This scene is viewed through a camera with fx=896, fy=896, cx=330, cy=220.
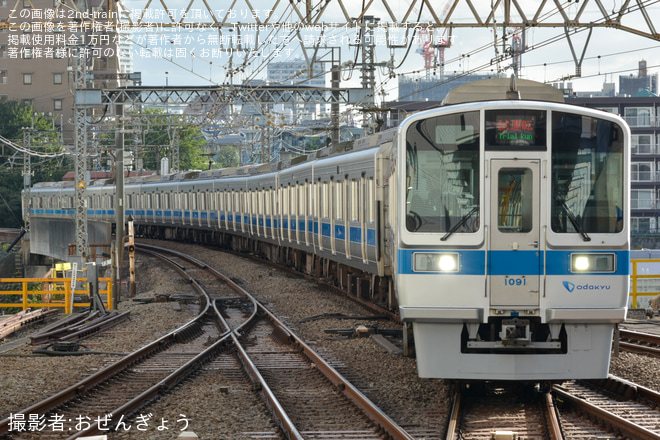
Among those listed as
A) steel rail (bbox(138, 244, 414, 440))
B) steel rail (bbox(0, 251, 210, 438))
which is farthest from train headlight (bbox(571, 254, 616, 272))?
steel rail (bbox(0, 251, 210, 438))

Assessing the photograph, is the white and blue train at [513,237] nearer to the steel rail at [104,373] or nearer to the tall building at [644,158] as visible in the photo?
the steel rail at [104,373]

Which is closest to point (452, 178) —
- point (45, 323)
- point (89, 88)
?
point (45, 323)

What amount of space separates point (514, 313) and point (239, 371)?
142 inches

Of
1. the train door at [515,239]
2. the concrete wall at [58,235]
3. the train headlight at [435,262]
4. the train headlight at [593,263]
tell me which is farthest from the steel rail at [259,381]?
the concrete wall at [58,235]

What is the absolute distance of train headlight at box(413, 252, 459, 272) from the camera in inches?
290

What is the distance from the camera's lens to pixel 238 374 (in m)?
9.58

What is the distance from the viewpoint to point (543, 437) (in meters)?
6.46

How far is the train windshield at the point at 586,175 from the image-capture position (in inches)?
290

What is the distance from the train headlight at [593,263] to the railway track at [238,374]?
2.03 meters

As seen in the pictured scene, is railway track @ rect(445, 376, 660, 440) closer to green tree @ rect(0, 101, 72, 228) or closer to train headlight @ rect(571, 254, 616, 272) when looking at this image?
train headlight @ rect(571, 254, 616, 272)

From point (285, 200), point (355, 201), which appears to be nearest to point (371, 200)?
point (355, 201)

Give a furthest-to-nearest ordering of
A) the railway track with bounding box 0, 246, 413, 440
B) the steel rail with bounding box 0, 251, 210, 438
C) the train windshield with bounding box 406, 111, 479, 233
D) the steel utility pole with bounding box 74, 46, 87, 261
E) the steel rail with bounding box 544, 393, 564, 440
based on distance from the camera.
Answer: the steel utility pole with bounding box 74, 46, 87, 261
the steel rail with bounding box 0, 251, 210, 438
the train windshield with bounding box 406, 111, 479, 233
the railway track with bounding box 0, 246, 413, 440
the steel rail with bounding box 544, 393, 564, 440

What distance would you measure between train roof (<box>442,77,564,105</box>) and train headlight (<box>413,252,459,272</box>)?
164 centimetres

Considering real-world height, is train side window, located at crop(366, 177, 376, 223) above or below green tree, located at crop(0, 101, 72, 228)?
below
